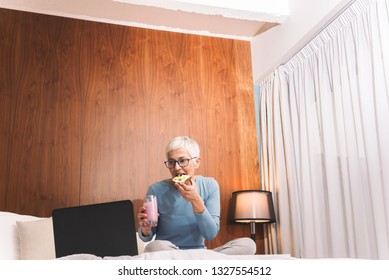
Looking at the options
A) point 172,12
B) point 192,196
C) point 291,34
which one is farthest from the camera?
point 172,12

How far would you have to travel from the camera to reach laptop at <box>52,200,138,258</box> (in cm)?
146

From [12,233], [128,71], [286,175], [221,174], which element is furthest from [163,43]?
[12,233]

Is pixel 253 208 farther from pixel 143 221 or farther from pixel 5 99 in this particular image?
pixel 5 99

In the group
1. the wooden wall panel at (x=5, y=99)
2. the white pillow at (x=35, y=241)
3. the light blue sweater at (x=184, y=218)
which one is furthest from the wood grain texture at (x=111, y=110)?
the light blue sweater at (x=184, y=218)

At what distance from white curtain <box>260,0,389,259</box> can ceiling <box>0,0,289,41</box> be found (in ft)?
1.64

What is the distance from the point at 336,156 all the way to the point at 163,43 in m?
1.85

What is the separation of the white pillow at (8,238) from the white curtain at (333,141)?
1.96 metres

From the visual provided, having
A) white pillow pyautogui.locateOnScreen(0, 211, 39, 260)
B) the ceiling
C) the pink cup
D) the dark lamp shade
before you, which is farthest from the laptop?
the ceiling

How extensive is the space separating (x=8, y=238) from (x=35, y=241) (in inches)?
6.7

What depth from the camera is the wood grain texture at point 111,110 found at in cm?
321

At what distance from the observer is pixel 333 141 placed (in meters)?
2.88

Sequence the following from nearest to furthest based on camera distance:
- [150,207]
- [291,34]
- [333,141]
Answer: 1. [150,207]
2. [333,141]
3. [291,34]

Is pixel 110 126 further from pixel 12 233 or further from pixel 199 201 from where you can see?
pixel 199 201

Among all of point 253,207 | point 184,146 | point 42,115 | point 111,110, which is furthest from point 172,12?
point 253,207
